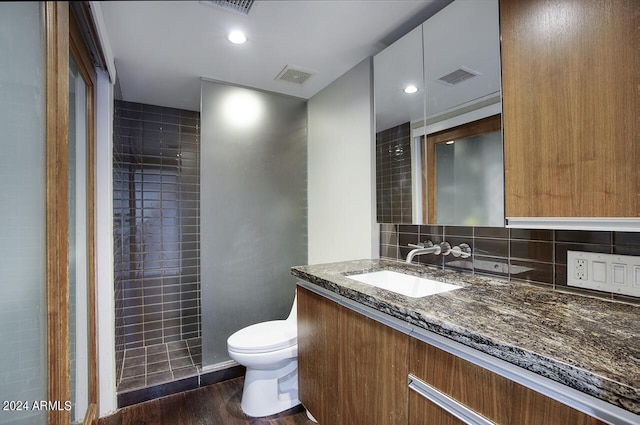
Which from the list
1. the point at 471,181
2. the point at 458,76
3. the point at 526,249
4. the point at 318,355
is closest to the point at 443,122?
the point at 458,76

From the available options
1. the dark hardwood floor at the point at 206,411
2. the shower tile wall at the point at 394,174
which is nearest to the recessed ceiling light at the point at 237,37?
the shower tile wall at the point at 394,174

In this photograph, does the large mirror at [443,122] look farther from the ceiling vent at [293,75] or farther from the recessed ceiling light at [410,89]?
the ceiling vent at [293,75]

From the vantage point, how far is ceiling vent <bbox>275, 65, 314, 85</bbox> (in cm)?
73

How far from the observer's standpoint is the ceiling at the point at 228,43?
1.29 feet

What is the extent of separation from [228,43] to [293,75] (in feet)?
0.74

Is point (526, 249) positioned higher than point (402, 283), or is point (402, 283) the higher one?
point (526, 249)

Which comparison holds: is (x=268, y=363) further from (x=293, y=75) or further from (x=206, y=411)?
(x=293, y=75)

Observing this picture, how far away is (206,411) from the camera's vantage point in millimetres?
1704

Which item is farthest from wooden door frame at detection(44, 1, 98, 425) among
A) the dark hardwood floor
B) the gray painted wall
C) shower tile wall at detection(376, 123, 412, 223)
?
shower tile wall at detection(376, 123, 412, 223)

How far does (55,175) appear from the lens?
47 centimetres

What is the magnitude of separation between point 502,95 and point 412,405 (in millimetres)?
1127

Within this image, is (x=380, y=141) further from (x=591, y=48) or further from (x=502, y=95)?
(x=591, y=48)

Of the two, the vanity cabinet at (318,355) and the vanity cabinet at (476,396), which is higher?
the vanity cabinet at (476,396)

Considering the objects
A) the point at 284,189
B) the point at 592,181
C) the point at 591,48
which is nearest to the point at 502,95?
the point at 591,48
